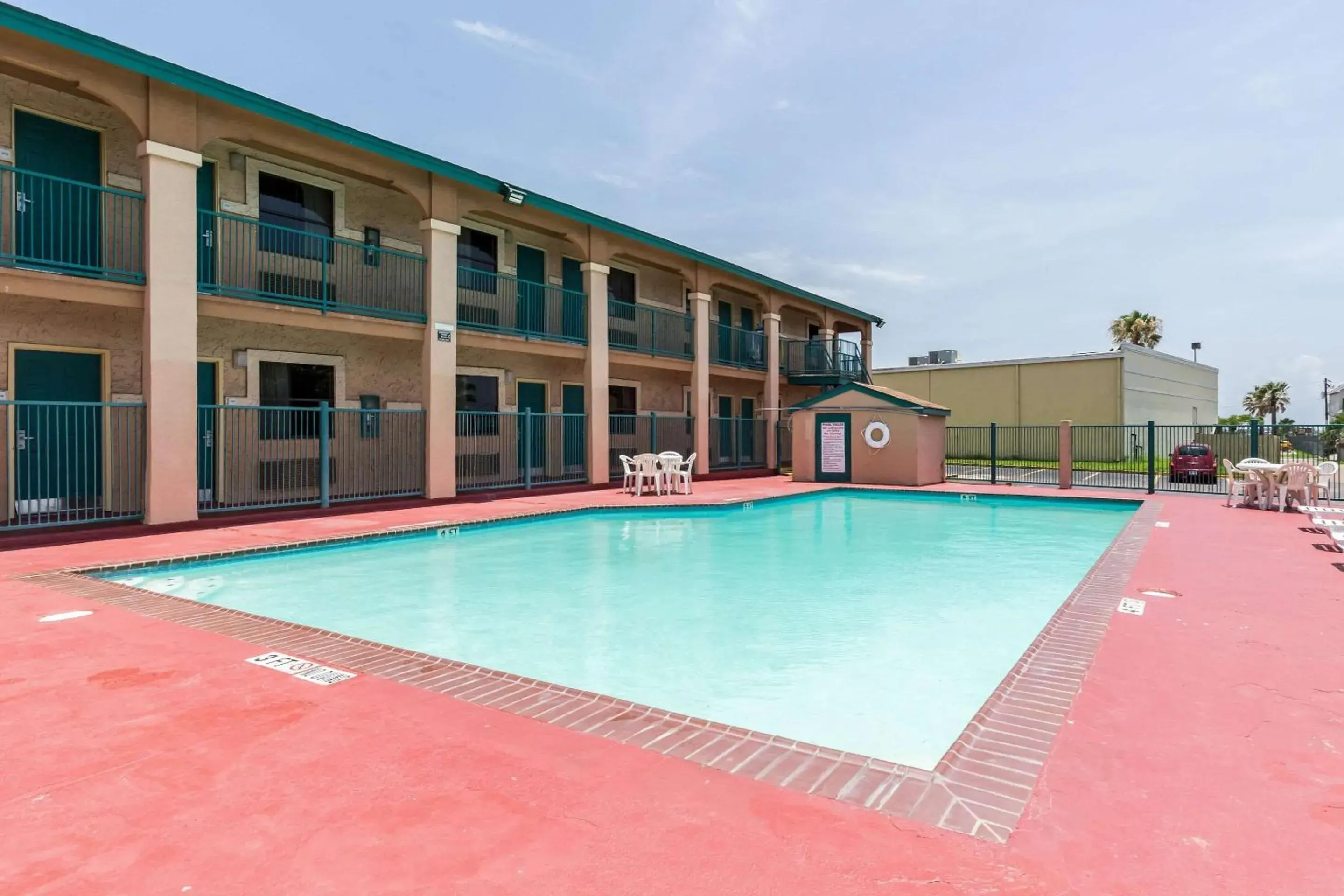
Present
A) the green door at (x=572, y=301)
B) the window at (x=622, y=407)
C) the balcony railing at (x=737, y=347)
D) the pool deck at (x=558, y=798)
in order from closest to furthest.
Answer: the pool deck at (x=558, y=798), the green door at (x=572, y=301), the window at (x=622, y=407), the balcony railing at (x=737, y=347)

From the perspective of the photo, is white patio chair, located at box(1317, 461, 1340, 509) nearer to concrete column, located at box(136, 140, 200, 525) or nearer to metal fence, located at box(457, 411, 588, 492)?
metal fence, located at box(457, 411, 588, 492)

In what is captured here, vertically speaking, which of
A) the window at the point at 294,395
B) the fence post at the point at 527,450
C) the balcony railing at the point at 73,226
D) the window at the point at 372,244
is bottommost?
the fence post at the point at 527,450

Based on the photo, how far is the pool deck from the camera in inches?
85.5

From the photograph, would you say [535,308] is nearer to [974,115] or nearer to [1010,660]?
[974,115]

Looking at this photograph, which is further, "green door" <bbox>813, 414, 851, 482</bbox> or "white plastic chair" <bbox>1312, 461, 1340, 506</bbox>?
"green door" <bbox>813, 414, 851, 482</bbox>

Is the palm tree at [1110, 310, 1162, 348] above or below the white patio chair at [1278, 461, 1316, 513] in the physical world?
above

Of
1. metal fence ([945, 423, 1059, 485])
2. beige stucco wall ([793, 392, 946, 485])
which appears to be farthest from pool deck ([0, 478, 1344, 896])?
metal fence ([945, 423, 1059, 485])

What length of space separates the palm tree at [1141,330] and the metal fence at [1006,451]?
71.9 feet

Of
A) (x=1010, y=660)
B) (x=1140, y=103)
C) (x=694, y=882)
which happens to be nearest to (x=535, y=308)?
(x=1140, y=103)

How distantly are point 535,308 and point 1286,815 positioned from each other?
16689 millimetres

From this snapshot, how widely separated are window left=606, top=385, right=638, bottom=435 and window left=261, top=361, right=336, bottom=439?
7.68 m

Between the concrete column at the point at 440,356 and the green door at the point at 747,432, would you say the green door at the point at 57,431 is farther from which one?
the green door at the point at 747,432

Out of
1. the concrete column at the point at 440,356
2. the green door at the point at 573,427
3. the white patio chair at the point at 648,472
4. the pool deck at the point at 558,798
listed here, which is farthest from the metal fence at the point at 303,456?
the pool deck at the point at 558,798

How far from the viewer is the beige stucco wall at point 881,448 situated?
732 inches
